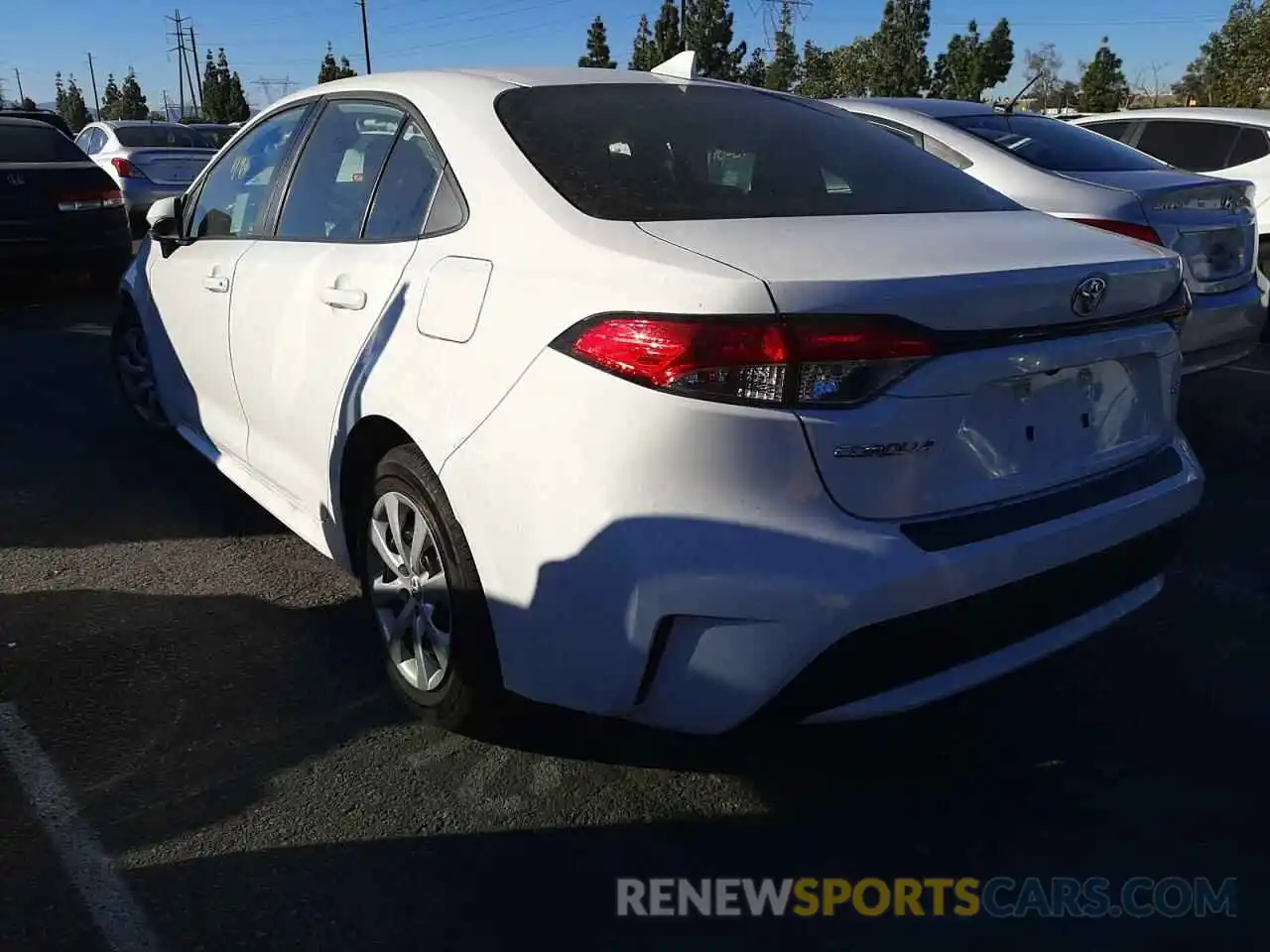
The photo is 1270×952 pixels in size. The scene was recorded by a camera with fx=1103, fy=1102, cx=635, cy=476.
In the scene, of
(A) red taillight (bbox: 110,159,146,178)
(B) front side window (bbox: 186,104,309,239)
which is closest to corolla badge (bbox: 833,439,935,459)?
(B) front side window (bbox: 186,104,309,239)

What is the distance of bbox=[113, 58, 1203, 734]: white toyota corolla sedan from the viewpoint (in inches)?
78.6

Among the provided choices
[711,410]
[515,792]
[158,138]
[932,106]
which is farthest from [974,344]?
[158,138]

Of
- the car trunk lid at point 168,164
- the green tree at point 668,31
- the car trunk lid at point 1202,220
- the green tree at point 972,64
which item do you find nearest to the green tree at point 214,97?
the green tree at point 668,31

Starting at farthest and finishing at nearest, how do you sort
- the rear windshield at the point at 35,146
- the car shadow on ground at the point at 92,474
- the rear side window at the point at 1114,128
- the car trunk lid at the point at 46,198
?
the rear side window at the point at 1114,128, the rear windshield at the point at 35,146, the car trunk lid at the point at 46,198, the car shadow on ground at the point at 92,474

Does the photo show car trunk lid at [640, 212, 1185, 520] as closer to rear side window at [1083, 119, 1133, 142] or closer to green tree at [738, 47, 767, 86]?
rear side window at [1083, 119, 1133, 142]

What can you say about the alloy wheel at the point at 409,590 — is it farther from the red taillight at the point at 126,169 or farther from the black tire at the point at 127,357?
the red taillight at the point at 126,169

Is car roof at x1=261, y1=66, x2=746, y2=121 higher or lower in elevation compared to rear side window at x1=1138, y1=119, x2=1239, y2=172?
higher

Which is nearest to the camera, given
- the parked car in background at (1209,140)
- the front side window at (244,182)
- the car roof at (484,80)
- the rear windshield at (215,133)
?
the car roof at (484,80)

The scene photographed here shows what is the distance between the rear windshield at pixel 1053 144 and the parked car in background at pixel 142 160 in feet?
36.0

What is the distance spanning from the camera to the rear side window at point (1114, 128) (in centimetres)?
917

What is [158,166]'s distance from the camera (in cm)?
1432

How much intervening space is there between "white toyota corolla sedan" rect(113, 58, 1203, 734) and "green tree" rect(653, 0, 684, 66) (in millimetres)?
49256

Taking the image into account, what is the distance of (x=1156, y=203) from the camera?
4.83m

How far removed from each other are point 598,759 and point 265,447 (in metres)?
1.56
